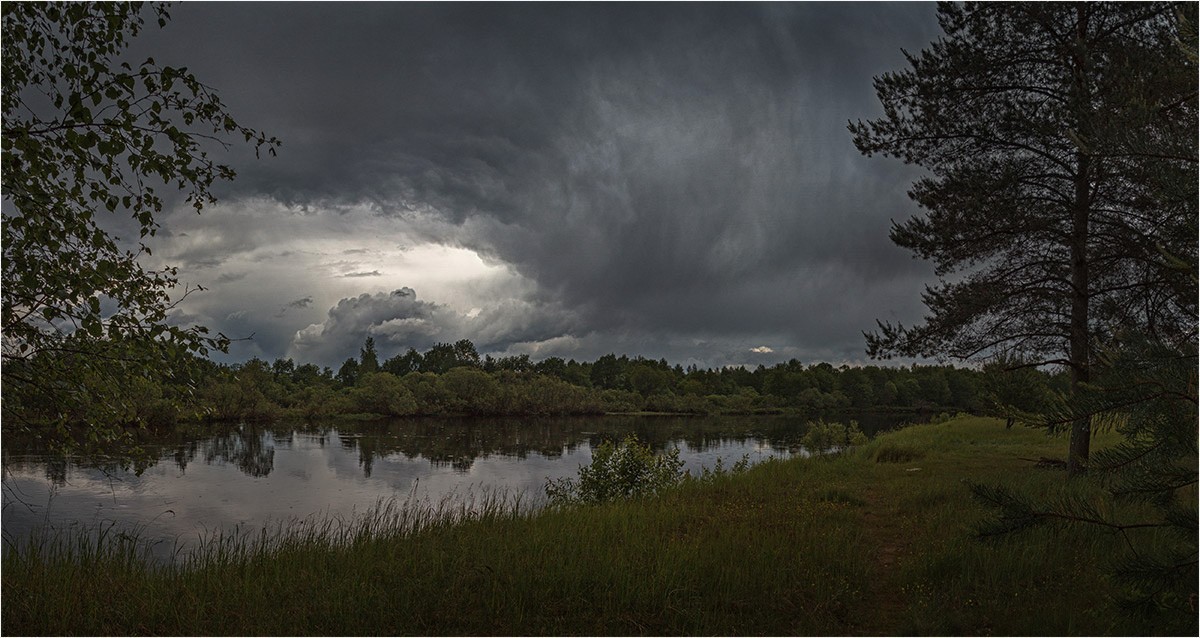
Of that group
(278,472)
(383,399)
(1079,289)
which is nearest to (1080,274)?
(1079,289)

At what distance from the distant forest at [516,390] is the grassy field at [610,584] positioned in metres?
1.81

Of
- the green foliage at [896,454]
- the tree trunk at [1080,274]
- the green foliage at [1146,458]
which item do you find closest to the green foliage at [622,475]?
the green foliage at [896,454]

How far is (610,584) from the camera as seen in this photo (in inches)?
261

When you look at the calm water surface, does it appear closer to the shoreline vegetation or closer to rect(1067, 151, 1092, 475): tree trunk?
the shoreline vegetation

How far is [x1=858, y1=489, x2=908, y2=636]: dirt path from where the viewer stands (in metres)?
5.86

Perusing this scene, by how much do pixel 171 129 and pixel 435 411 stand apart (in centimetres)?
7231

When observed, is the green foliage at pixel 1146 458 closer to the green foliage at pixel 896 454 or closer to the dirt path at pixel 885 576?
the dirt path at pixel 885 576

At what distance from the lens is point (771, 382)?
126 meters

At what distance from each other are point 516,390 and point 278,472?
2032 inches

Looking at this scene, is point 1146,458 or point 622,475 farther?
point 622,475

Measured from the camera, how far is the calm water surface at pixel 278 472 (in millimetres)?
17903

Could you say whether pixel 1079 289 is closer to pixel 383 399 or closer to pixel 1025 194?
pixel 1025 194

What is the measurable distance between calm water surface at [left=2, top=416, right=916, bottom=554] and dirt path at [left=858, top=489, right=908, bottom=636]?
7081 millimetres

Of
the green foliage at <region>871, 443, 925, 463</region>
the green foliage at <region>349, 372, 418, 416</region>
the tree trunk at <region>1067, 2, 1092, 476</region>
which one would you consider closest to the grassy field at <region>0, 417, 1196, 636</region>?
the tree trunk at <region>1067, 2, 1092, 476</region>
